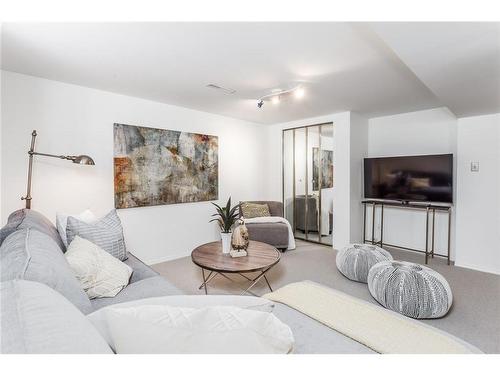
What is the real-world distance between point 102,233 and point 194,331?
181cm

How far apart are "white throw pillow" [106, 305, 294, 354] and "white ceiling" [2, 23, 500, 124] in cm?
154

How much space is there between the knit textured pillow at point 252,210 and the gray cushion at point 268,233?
14.8 inches

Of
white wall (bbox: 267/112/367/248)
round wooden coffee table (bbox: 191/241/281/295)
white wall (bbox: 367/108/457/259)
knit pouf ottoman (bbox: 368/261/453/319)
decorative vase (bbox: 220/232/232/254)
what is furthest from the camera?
white wall (bbox: 267/112/367/248)

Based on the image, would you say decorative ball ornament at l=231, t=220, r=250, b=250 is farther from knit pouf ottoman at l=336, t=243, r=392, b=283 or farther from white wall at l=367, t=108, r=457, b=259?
white wall at l=367, t=108, r=457, b=259

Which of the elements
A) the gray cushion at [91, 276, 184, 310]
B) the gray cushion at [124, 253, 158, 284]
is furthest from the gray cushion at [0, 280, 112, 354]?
the gray cushion at [124, 253, 158, 284]

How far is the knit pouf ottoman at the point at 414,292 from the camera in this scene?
7.14 feet

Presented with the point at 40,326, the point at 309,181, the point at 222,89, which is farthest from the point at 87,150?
the point at 309,181

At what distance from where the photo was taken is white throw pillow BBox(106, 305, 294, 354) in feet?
2.33

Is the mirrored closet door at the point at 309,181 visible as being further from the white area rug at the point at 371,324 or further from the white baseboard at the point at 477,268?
the white area rug at the point at 371,324

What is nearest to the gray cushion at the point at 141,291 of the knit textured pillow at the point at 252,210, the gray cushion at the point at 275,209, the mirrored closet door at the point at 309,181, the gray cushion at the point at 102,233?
the gray cushion at the point at 102,233

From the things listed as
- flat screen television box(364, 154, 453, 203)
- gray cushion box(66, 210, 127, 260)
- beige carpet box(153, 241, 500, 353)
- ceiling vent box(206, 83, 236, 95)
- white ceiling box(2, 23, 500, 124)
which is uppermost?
ceiling vent box(206, 83, 236, 95)

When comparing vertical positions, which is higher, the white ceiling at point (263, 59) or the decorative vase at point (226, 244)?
the white ceiling at point (263, 59)

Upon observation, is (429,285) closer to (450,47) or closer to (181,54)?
(450,47)
